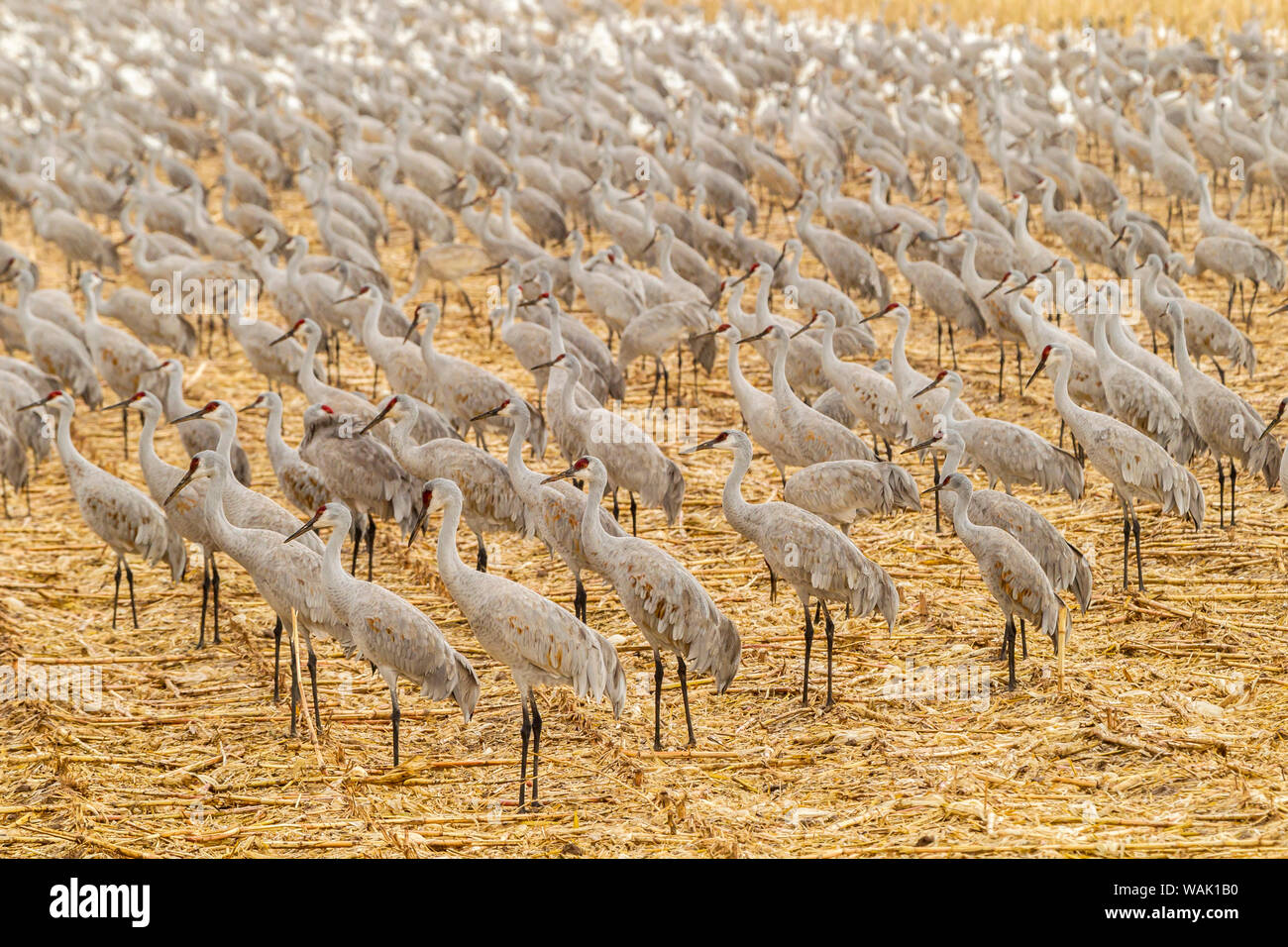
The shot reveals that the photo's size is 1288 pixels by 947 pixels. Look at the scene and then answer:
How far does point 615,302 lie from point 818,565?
4712 millimetres

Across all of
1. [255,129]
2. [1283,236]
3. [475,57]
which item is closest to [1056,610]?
[1283,236]

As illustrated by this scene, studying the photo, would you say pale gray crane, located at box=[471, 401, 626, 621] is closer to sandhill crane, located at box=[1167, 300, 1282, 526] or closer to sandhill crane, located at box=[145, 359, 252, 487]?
sandhill crane, located at box=[145, 359, 252, 487]

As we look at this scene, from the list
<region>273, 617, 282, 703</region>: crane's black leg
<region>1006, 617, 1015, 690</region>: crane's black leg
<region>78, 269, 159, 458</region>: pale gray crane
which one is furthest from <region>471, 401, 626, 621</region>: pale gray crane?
<region>78, 269, 159, 458</region>: pale gray crane

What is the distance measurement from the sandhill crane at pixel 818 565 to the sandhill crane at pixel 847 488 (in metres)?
0.68

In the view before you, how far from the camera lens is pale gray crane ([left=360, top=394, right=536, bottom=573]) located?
314 inches

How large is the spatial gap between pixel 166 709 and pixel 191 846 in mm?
1301

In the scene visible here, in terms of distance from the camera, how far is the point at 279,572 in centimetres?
670

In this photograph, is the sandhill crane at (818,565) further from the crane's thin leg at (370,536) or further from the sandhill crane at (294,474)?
the sandhill crane at (294,474)

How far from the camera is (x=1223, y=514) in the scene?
866 centimetres

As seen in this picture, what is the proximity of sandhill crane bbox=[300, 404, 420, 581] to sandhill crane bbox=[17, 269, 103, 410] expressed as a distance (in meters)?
2.84

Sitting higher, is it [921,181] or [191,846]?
[921,181]

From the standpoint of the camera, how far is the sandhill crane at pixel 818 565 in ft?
22.2
